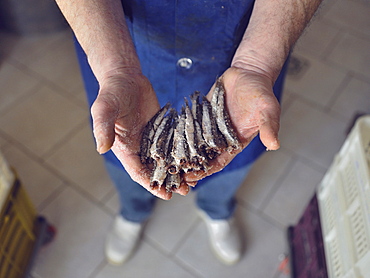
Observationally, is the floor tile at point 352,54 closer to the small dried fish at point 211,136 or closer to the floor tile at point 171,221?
the floor tile at point 171,221

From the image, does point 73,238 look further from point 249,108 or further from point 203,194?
point 249,108

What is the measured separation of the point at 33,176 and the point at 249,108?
4.91 ft

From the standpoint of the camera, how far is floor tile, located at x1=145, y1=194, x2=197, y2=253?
71.4 inches

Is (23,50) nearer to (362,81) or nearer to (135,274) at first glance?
(135,274)

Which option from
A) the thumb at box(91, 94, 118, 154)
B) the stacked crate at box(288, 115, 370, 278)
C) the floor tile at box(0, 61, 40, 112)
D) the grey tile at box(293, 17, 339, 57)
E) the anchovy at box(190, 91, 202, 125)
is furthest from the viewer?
the grey tile at box(293, 17, 339, 57)

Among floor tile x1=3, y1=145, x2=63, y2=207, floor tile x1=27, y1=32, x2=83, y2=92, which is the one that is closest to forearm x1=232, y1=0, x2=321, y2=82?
floor tile x1=3, y1=145, x2=63, y2=207

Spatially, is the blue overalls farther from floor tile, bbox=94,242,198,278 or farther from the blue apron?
floor tile, bbox=94,242,198,278

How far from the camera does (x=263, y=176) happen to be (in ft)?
6.69

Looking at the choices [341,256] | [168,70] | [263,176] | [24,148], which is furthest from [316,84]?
[24,148]

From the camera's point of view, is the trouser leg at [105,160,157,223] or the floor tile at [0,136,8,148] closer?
Answer: the trouser leg at [105,160,157,223]

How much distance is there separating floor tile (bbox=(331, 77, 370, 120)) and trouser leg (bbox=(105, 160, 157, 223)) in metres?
1.42

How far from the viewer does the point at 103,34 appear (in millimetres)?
921

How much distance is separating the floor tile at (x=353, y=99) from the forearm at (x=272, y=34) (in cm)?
150

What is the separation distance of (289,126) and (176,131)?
1408 millimetres
